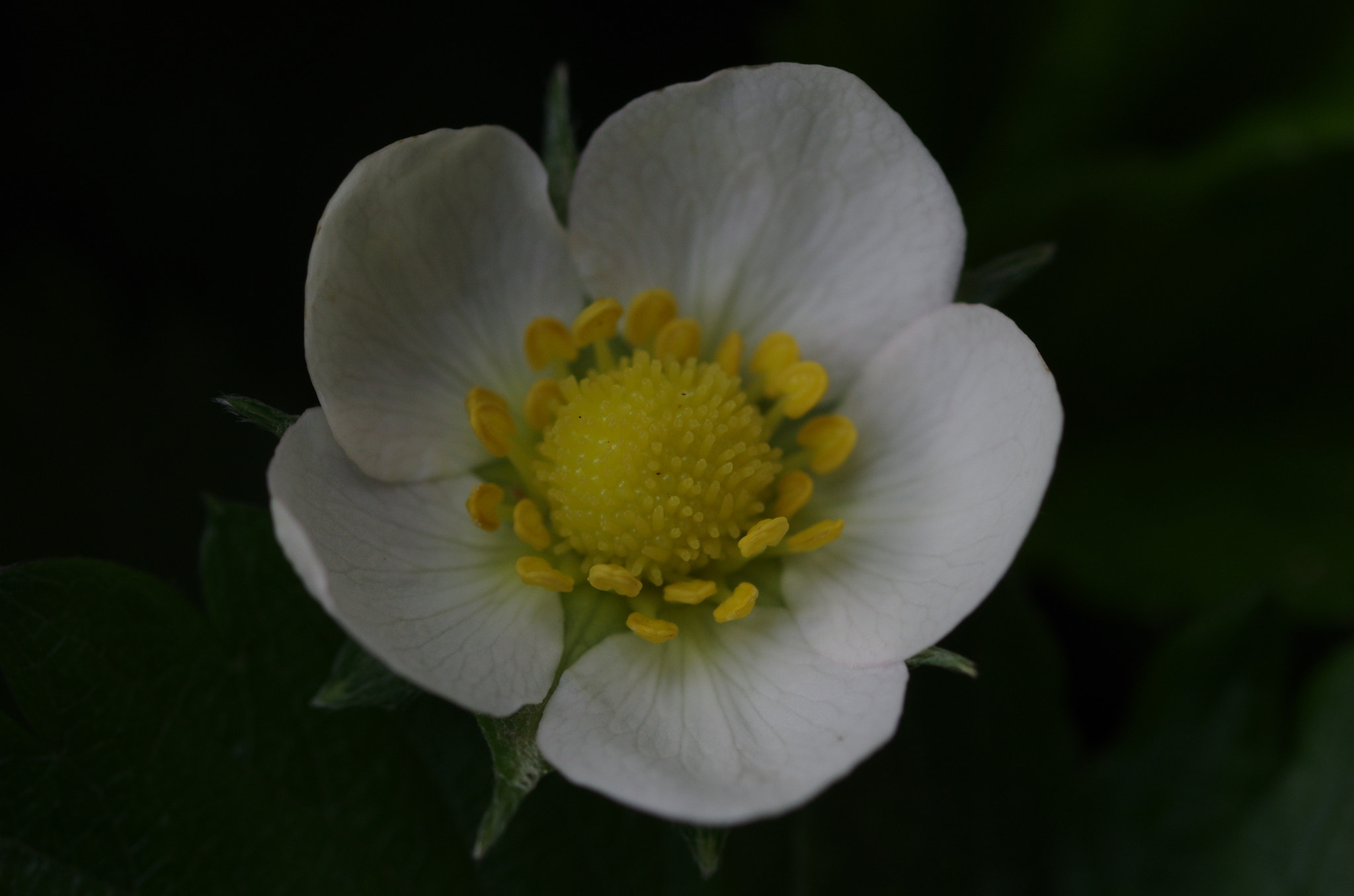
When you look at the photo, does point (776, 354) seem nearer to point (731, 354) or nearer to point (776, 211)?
point (731, 354)

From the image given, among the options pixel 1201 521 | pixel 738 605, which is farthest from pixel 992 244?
pixel 738 605

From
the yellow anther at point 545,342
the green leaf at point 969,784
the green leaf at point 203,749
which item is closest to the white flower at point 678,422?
the yellow anther at point 545,342

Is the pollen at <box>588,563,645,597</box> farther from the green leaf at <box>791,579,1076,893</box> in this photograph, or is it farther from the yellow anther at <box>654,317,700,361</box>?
the green leaf at <box>791,579,1076,893</box>

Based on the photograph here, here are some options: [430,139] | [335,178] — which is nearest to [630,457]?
[430,139]

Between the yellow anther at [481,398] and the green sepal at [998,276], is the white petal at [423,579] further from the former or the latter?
the green sepal at [998,276]

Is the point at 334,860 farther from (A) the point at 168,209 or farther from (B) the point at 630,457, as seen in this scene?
(A) the point at 168,209
